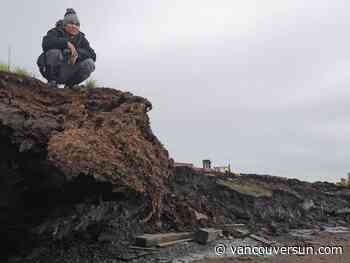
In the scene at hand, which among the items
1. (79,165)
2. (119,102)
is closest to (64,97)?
(119,102)

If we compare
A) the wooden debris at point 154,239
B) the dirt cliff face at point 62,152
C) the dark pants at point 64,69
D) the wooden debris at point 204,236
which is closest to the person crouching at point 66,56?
the dark pants at point 64,69

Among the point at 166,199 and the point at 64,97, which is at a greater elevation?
the point at 64,97

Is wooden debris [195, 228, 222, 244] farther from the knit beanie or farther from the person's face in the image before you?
the knit beanie

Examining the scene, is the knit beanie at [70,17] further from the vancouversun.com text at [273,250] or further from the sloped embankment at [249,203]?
the vancouversun.com text at [273,250]

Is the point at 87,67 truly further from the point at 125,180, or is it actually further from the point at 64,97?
the point at 125,180

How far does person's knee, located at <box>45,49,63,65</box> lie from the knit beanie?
28.5 inches

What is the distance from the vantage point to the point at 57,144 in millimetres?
5035

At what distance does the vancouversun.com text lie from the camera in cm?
867

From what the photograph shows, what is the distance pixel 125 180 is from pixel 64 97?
1.99m

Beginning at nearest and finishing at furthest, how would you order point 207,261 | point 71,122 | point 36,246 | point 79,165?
point 79,165 < point 71,122 < point 36,246 < point 207,261

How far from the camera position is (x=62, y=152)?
→ 4.93m

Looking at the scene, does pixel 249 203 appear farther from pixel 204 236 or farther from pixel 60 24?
pixel 60 24

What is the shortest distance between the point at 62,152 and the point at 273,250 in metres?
6.22

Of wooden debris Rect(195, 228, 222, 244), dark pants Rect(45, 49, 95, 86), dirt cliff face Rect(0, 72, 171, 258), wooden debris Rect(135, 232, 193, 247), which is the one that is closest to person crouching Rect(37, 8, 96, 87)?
dark pants Rect(45, 49, 95, 86)
